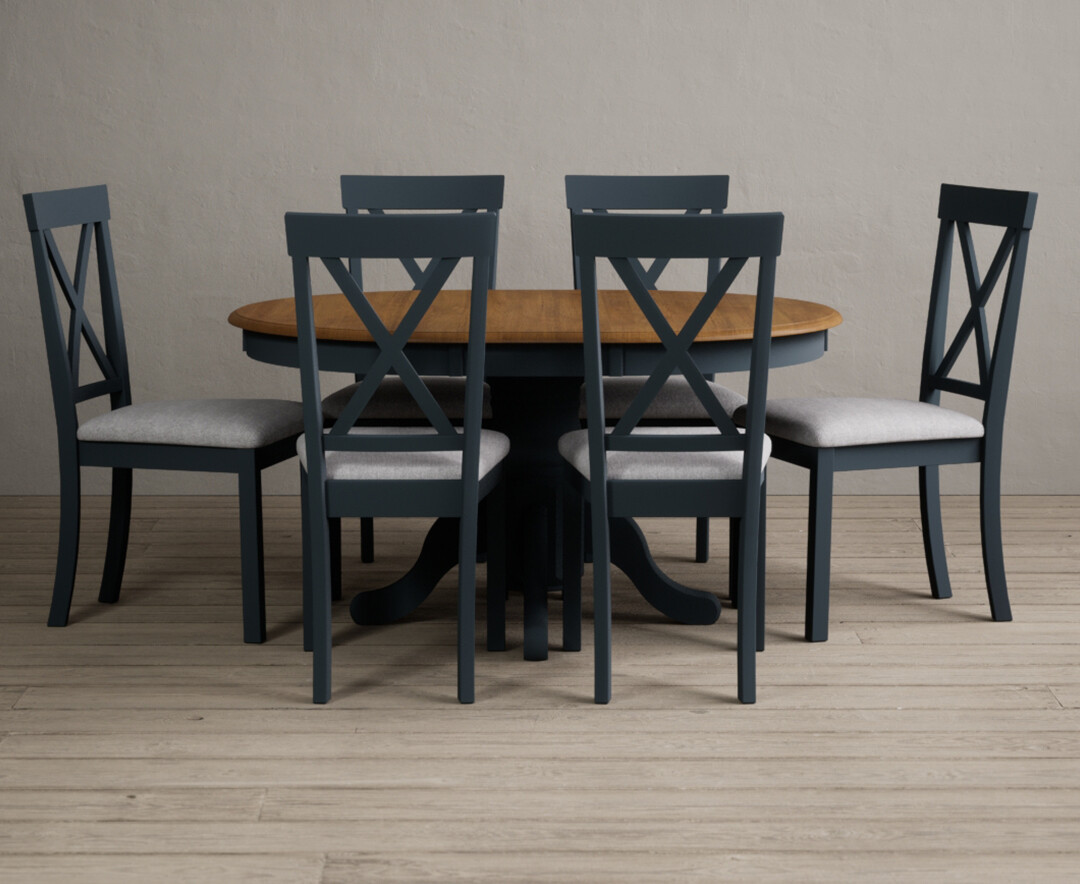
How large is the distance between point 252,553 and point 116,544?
20.8 inches

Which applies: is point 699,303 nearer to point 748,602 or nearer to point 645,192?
point 748,602

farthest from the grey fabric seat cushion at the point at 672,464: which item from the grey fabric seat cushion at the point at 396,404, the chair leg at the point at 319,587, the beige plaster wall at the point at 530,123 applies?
the beige plaster wall at the point at 530,123

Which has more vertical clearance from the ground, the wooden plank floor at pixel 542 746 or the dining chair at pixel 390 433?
the dining chair at pixel 390 433

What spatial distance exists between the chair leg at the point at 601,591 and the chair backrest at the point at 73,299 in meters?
1.26

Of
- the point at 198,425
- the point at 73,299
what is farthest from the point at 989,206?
the point at 73,299

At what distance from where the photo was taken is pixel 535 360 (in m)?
2.54

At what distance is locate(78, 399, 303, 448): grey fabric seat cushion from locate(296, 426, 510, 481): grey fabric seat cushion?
0.78 ft

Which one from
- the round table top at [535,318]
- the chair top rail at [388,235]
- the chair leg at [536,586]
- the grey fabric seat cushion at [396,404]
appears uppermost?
the chair top rail at [388,235]

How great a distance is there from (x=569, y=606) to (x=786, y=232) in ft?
6.28

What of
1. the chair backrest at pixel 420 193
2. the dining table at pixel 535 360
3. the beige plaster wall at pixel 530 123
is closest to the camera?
the dining table at pixel 535 360

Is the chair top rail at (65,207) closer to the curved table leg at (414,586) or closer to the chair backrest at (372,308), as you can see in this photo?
the chair backrest at (372,308)

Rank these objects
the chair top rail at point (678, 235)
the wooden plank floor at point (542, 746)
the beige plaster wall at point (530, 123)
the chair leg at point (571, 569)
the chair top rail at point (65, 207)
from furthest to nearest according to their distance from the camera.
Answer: the beige plaster wall at point (530, 123) → the chair top rail at point (65, 207) → the chair leg at point (571, 569) → the chair top rail at point (678, 235) → the wooden plank floor at point (542, 746)

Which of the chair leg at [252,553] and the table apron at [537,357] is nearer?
the table apron at [537,357]

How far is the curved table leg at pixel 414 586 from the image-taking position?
2924 millimetres
